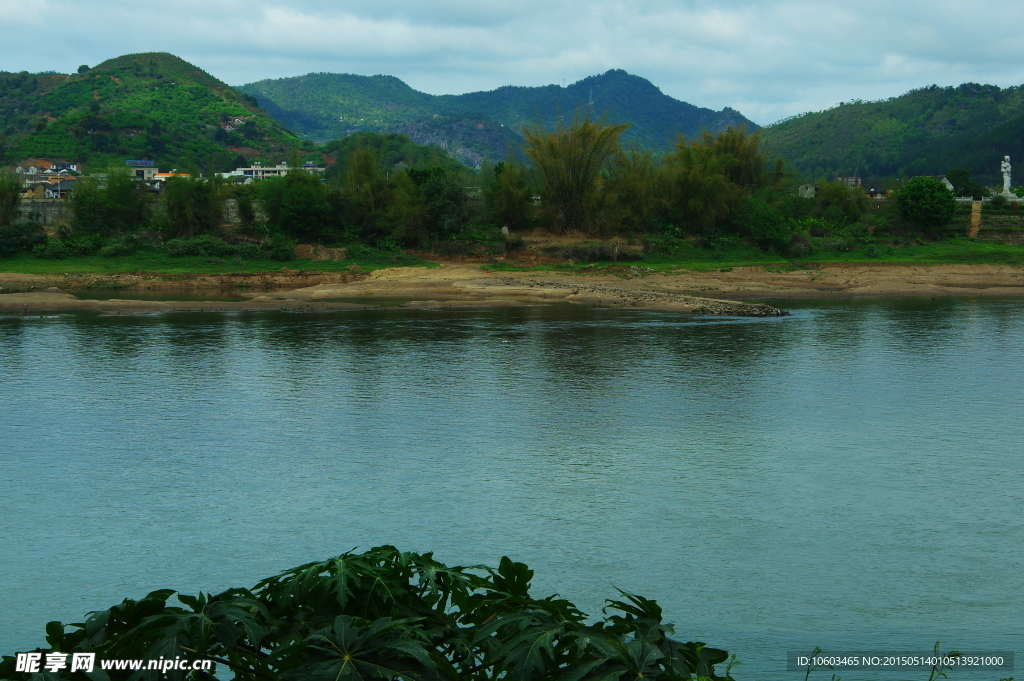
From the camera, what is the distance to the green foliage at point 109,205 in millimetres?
49594

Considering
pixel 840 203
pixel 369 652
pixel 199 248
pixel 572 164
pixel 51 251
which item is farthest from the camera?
pixel 840 203

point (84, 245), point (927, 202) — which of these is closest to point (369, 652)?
point (84, 245)

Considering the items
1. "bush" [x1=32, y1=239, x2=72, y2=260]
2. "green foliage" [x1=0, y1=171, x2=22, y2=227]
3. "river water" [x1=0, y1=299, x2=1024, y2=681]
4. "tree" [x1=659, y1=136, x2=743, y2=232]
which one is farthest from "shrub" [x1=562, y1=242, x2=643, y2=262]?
"green foliage" [x1=0, y1=171, x2=22, y2=227]

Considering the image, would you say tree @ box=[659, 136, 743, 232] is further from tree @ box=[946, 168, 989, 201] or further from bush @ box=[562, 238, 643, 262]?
tree @ box=[946, 168, 989, 201]

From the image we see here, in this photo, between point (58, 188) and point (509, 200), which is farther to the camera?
point (58, 188)

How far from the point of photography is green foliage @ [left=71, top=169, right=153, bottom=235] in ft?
163

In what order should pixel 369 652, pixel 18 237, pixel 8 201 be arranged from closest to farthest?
pixel 369 652 < pixel 18 237 < pixel 8 201

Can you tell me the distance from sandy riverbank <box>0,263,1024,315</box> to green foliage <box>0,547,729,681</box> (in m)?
31.7

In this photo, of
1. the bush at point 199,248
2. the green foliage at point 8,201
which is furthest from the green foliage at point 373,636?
the green foliage at point 8,201

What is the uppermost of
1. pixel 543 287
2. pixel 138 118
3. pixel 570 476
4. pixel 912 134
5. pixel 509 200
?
pixel 912 134

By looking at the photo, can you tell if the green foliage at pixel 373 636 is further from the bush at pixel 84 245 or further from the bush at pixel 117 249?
the bush at pixel 84 245

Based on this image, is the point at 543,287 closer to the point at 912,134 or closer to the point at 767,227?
the point at 767,227

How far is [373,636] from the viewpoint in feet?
12.5

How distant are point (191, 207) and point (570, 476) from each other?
136ft
